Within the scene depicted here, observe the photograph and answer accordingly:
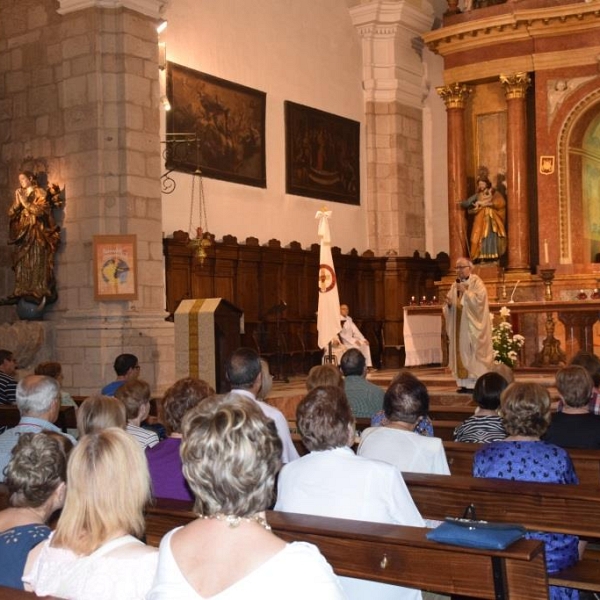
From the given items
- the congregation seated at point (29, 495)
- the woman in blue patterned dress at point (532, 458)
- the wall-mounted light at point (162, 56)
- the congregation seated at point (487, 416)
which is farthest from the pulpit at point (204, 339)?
the congregation seated at point (29, 495)

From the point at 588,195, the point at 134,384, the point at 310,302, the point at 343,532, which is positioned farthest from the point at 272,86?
the point at 343,532

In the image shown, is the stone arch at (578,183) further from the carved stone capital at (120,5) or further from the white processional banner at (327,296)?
the carved stone capital at (120,5)

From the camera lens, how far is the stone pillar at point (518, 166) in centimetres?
1698

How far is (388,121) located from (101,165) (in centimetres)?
777

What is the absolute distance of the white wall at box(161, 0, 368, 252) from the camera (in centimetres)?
1481

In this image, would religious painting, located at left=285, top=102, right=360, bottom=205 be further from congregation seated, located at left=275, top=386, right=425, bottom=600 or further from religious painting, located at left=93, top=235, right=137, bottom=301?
congregation seated, located at left=275, top=386, right=425, bottom=600

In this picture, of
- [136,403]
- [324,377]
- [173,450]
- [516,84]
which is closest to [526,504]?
[173,450]

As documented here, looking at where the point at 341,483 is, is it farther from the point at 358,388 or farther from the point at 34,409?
the point at 358,388

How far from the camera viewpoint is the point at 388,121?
18.6 metres

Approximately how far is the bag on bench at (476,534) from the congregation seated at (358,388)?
13.4ft

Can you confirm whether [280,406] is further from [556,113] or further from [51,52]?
[556,113]

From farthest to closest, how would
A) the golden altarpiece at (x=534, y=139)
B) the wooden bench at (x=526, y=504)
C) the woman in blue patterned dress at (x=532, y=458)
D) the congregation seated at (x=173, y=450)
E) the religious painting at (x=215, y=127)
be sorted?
the golden altarpiece at (x=534, y=139) < the religious painting at (x=215, y=127) < the congregation seated at (x=173, y=450) < the woman in blue patterned dress at (x=532, y=458) < the wooden bench at (x=526, y=504)

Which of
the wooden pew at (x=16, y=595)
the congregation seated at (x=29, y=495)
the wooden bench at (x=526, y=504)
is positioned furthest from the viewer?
the wooden bench at (x=526, y=504)

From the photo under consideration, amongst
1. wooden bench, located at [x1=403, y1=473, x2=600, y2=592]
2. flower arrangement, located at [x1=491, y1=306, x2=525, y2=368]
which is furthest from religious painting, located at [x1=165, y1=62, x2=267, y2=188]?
wooden bench, located at [x1=403, y1=473, x2=600, y2=592]
